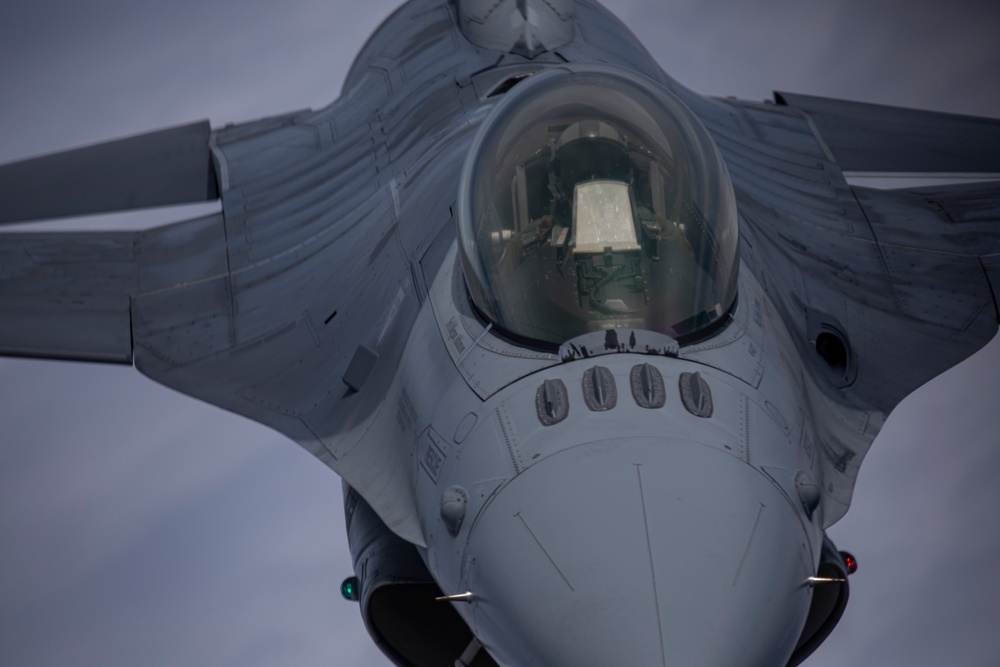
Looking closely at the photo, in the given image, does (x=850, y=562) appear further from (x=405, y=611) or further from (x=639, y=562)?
(x=639, y=562)

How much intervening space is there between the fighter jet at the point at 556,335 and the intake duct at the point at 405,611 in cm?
2

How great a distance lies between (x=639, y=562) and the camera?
5391mm

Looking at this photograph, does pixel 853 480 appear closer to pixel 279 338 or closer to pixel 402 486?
pixel 402 486

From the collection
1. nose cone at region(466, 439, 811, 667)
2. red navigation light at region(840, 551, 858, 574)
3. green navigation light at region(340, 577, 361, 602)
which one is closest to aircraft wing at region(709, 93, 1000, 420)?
red navigation light at region(840, 551, 858, 574)

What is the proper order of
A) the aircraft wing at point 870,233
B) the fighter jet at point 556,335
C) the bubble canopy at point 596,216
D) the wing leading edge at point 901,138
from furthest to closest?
the wing leading edge at point 901,138 < the aircraft wing at point 870,233 < the bubble canopy at point 596,216 < the fighter jet at point 556,335

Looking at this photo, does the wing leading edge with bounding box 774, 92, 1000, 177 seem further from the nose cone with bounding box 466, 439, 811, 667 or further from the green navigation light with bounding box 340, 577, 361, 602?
the nose cone with bounding box 466, 439, 811, 667

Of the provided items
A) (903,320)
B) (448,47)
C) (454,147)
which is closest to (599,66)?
(454,147)

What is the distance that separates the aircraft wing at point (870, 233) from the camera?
27.3 feet

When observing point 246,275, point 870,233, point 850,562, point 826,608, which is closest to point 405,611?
point 826,608

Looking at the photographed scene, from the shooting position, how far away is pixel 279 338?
902cm

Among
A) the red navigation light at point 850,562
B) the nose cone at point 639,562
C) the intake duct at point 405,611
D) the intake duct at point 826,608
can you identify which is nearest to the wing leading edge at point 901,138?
the red navigation light at point 850,562

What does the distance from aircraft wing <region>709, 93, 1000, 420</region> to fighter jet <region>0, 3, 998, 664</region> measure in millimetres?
39

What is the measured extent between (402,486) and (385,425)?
21.0 inches

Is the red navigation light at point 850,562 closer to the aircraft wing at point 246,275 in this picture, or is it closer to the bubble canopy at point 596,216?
the bubble canopy at point 596,216
